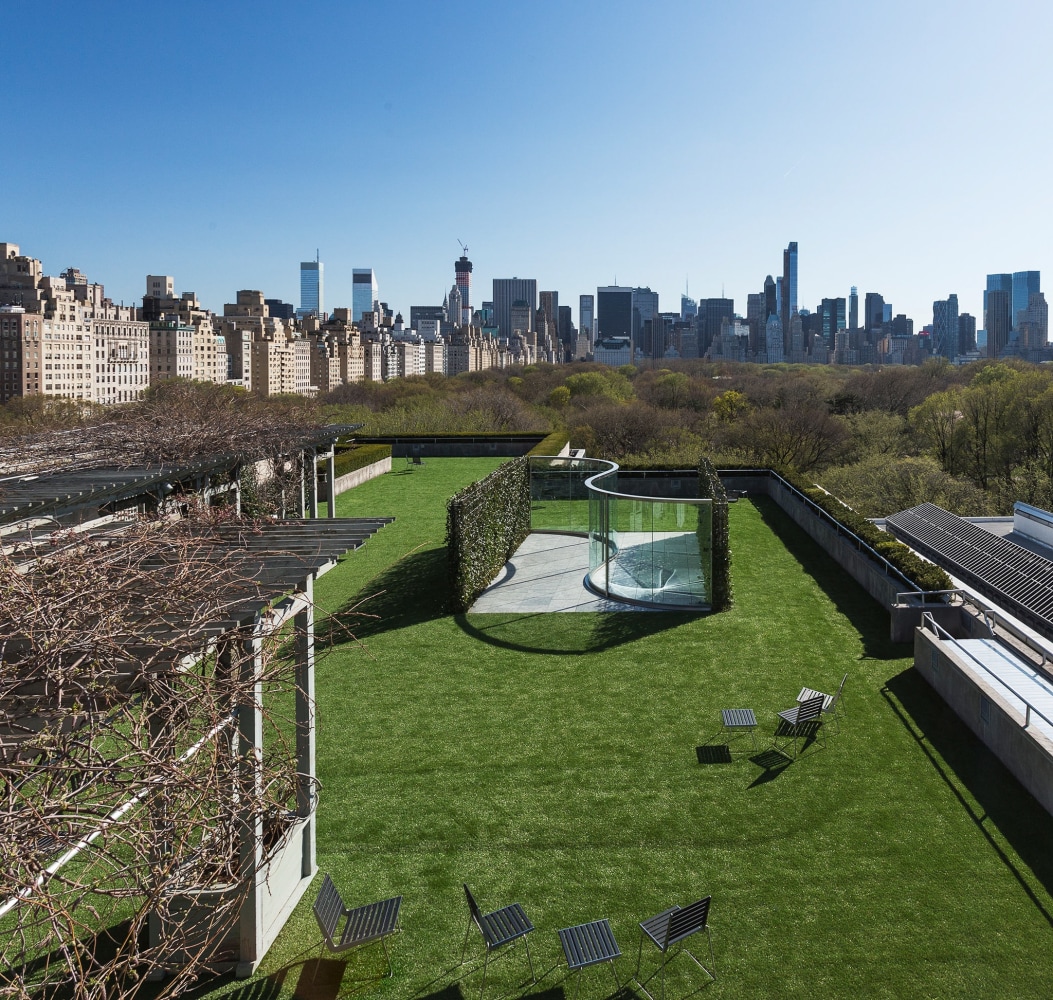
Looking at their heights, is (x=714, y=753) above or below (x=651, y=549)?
below

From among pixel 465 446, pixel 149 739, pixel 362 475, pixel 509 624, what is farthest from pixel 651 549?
pixel 465 446

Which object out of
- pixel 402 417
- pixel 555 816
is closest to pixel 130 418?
pixel 555 816

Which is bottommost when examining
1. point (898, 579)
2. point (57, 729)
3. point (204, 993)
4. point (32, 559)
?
point (204, 993)

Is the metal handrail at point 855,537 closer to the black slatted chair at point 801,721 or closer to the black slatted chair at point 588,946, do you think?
the black slatted chair at point 801,721

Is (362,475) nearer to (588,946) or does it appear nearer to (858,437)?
(588,946)

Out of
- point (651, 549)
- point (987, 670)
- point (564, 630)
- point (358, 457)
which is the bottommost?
point (564, 630)

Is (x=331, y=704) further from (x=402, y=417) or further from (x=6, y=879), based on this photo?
(x=402, y=417)
